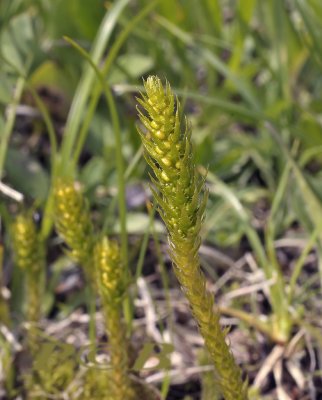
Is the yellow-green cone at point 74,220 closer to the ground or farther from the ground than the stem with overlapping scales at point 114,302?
farther from the ground

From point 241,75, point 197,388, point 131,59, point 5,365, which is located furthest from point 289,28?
point 5,365

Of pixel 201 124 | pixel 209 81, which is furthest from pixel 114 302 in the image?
pixel 209 81

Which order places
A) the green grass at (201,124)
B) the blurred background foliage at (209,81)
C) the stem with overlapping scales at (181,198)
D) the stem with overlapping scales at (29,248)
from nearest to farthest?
the stem with overlapping scales at (181,198), the stem with overlapping scales at (29,248), the green grass at (201,124), the blurred background foliage at (209,81)

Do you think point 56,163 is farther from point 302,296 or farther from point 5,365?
point 302,296

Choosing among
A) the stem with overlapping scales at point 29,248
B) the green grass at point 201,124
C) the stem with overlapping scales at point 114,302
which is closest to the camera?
the stem with overlapping scales at point 114,302

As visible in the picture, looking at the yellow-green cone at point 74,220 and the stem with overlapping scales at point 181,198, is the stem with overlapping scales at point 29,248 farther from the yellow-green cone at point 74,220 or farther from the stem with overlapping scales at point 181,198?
the stem with overlapping scales at point 181,198

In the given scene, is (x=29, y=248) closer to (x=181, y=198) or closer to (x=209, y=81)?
(x=181, y=198)

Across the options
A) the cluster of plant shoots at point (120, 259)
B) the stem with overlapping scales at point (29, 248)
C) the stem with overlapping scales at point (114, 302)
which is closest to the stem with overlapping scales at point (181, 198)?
the cluster of plant shoots at point (120, 259)

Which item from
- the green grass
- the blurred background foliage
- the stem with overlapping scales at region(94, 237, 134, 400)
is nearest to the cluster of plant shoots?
the stem with overlapping scales at region(94, 237, 134, 400)

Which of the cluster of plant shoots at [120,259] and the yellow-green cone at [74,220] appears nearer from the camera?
the cluster of plant shoots at [120,259]
